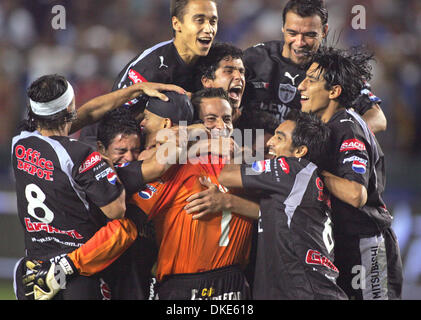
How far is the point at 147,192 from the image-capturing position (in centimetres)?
458

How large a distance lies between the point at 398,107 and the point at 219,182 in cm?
628

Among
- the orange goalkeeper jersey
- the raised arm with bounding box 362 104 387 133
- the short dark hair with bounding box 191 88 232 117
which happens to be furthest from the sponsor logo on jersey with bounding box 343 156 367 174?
the raised arm with bounding box 362 104 387 133

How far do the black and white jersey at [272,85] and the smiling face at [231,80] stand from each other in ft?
1.37

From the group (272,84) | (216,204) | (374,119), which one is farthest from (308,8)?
(216,204)

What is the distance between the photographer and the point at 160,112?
5.05 meters

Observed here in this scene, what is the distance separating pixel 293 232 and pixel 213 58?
202 cm

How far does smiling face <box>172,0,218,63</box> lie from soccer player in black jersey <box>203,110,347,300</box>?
147 centimetres

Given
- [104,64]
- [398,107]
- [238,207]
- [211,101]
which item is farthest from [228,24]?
[238,207]

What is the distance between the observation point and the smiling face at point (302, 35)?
5.88 metres

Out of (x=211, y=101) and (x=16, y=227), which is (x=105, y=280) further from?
(x=16, y=227)

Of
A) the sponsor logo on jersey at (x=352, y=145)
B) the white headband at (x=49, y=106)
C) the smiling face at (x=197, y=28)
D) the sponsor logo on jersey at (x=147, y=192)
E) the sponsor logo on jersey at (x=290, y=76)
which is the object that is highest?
the smiling face at (x=197, y=28)

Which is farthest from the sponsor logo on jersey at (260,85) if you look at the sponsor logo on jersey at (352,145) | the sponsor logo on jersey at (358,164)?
the sponsor logo on jersey at (358,164)

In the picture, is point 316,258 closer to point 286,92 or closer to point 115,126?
point 115,126

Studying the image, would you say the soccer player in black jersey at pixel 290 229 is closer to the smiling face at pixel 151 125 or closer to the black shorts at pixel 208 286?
the black shorts at pixel 208 286
